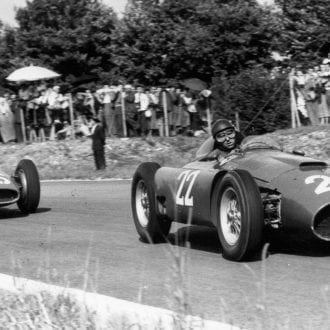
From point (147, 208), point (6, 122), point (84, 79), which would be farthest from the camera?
point (84, 79)

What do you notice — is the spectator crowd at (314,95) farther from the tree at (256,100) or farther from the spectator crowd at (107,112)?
the spectator crowd at (107,112)

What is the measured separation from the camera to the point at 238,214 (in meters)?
6.63

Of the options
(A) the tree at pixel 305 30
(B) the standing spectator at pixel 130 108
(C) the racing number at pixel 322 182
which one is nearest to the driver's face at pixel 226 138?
(C) the racing number at pixel 322 182

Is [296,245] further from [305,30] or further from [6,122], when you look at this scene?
[305,30]

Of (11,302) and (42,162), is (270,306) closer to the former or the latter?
(11,302)

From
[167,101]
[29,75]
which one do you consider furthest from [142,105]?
[29,75]

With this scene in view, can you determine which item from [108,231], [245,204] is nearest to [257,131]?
[108,231]

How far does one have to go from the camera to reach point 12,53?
37188 millimetres

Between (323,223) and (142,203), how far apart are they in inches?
94.9

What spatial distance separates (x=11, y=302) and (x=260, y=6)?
80.3ft

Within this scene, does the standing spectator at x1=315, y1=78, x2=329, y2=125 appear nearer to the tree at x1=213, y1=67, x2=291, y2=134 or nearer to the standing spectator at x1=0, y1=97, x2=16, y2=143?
the tree at x1=213, y1=67, x2=291, y2=134

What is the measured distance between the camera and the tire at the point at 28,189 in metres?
11.1

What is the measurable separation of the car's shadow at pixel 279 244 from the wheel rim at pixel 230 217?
0.81 ft

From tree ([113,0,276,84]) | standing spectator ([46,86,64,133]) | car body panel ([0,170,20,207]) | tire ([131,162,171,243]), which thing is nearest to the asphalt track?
tire ([131,162,171,243])
